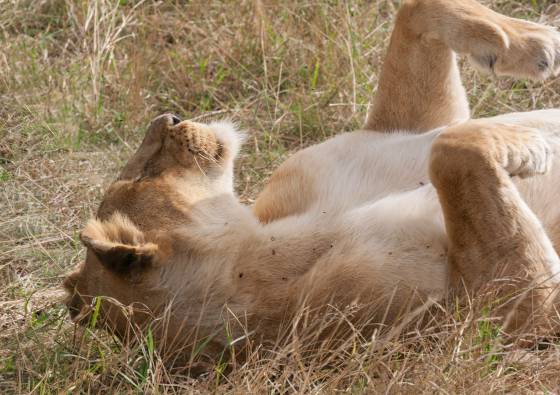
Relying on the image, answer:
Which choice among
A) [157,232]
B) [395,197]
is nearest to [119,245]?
[157,232]

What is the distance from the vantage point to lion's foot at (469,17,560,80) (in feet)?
12.1

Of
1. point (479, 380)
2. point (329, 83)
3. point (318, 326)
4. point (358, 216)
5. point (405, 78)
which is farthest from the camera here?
point (329, 83)

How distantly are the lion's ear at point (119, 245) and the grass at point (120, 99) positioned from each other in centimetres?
29

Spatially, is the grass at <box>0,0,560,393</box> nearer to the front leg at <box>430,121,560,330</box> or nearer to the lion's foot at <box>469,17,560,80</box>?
the front leg at <box>430,121,560,330</box>

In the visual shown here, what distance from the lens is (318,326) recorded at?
10.3ft

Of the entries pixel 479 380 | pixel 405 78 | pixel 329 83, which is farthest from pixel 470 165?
pixel 329 83

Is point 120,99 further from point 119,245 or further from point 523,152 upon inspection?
point 523,152

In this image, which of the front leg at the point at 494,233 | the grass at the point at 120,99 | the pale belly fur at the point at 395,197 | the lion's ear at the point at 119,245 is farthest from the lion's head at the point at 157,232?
the front leg at the point at 494,233

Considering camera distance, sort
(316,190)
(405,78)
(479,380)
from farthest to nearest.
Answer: (405,78)
(316,190)
(479,380)

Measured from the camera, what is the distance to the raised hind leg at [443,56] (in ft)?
12.2

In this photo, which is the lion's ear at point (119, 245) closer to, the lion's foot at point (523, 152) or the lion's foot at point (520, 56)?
the lion's foot at point (523, 152)

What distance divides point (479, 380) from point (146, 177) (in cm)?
126

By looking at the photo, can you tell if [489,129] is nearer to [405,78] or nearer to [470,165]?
[470,165]

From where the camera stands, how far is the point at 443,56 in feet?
13.1
